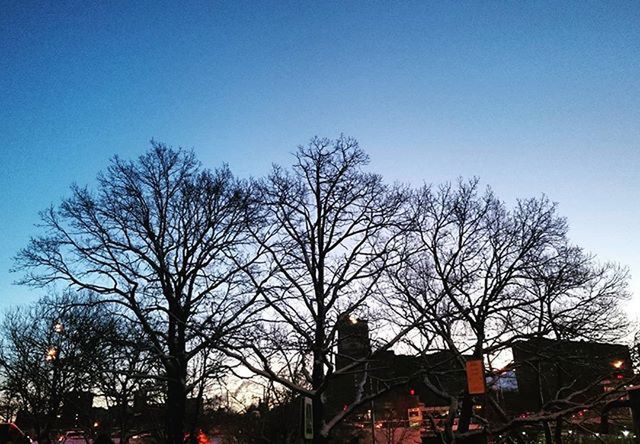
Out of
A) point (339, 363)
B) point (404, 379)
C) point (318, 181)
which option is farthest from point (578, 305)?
point (318, 181)

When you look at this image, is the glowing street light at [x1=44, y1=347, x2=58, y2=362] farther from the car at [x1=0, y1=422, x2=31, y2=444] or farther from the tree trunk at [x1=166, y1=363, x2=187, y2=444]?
the car at [x1=0, y1=422, x2=31, y2=444]

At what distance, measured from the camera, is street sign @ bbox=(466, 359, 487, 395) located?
1153 centimetres

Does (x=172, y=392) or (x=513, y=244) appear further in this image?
(x=513, y=244)

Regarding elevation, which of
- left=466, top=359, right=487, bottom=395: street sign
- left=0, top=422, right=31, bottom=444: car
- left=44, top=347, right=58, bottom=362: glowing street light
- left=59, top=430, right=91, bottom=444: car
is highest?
left=44, top=347, right=58, bottom=362: glowing street light

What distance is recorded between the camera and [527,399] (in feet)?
213

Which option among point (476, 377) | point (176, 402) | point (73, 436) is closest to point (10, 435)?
point (176, 402)

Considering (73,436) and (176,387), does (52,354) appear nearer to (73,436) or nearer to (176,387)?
(176,387)

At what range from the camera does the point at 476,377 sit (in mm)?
11711

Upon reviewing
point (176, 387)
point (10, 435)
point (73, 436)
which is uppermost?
point (176, 387)

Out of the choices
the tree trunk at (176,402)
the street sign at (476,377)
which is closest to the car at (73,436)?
the tree trunk at (176,402)

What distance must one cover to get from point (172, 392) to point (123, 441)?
15718mm

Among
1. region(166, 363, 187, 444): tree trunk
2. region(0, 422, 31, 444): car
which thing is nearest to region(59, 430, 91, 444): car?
region(166, 363, 187, 444): tree trunk

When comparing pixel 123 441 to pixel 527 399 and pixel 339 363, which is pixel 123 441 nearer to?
pixel 339 363

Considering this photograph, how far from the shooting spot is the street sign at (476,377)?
11.5 metres
